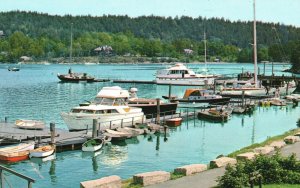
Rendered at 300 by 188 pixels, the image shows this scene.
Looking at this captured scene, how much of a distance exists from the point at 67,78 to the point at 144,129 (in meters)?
106

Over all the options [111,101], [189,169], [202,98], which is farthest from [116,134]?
[202,98]

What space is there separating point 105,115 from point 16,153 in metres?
15.0

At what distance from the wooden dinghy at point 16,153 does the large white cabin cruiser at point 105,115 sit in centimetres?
1026

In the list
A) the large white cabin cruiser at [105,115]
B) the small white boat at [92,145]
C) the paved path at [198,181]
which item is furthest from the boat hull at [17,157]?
the paved path at [198,181]

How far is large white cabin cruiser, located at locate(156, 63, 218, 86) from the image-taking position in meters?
136

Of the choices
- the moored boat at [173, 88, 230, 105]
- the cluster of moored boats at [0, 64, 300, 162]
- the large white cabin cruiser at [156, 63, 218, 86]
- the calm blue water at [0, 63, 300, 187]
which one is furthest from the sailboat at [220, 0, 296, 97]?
the large white cabin cruiser at [156, 63, 218, 86]

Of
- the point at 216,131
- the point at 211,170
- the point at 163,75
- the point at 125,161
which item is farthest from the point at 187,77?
the point at 211,170

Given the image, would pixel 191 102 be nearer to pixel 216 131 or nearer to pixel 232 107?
pixel 232 107

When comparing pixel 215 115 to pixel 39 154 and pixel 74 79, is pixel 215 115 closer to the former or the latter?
pixel 39 154

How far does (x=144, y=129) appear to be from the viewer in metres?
53.7

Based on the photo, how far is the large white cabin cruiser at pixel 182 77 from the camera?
136 metres

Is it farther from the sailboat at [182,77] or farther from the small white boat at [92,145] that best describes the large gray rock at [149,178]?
the sailboat at [182,77]

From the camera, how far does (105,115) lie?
53.3 m

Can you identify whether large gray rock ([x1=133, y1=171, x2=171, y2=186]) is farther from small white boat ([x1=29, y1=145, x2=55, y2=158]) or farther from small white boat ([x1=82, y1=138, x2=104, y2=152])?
small white boat ([x1=82, y1=138, x2=104, y2=152])
